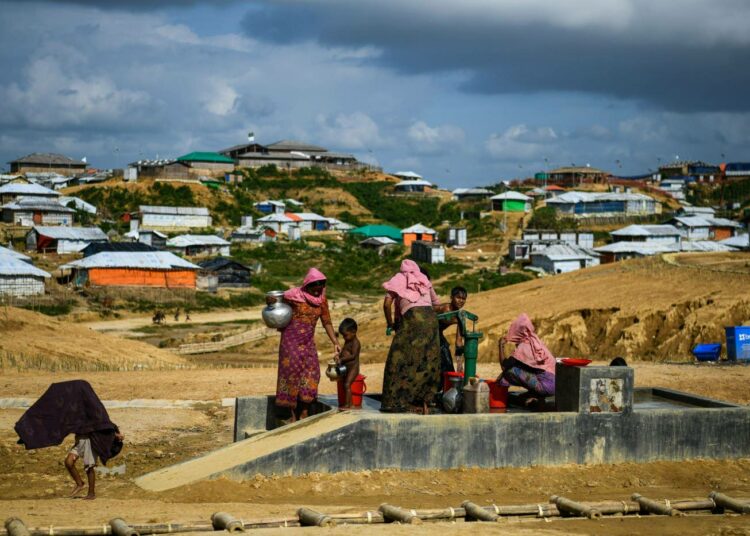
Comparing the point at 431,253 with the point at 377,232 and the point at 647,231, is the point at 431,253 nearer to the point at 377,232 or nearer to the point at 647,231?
the point at 377,232

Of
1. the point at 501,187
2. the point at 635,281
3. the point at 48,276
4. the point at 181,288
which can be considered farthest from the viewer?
the point at 501,187

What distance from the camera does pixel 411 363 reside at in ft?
36.0

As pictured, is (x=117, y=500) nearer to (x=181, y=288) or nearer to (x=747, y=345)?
(x=747, y=345)

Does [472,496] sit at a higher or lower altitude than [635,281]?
lower

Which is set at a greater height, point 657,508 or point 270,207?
point 270,207

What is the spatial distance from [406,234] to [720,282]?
4399cm

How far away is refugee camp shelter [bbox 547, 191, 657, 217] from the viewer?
3051 inches

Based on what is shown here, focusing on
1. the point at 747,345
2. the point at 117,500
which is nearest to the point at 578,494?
the point at 117,500

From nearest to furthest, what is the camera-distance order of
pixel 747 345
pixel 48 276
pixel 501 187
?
pixel 747 345 → pixel 48 276 → pixel 501 187

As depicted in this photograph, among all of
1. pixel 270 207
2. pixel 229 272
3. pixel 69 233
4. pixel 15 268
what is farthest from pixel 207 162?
pixel 15 268

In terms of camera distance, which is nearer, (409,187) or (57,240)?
(57,240)

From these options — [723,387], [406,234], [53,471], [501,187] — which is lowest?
[53,471]

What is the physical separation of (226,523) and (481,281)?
44915 millimetres

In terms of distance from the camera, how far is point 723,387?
650 inches
